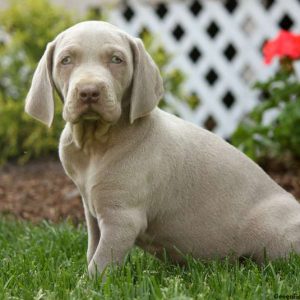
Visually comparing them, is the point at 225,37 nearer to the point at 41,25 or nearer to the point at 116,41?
the point at 41,25

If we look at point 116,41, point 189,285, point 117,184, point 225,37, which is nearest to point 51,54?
point 116,41

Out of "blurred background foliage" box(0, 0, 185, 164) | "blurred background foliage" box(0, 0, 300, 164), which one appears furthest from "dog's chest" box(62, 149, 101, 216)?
"blurred background foliage" box(0, 0, 185, 164)

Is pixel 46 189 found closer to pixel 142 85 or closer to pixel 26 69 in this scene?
pixel 26 69

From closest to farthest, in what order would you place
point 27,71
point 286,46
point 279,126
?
1. point 286,46
2. point 279,126
3. point 27,71

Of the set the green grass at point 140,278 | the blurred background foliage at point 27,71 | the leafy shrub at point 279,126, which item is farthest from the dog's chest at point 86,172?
the blurred background foliage at point 27,71

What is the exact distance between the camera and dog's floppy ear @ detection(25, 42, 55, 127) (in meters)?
3.63

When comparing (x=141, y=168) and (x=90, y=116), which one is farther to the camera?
(x=141, y=168)

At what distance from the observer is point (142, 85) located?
3578 mm

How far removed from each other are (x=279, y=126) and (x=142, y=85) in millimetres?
3216

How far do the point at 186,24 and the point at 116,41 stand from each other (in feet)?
19.2

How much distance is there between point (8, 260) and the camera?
3.98 m

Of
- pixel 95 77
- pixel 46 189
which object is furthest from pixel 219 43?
pixel 95 77

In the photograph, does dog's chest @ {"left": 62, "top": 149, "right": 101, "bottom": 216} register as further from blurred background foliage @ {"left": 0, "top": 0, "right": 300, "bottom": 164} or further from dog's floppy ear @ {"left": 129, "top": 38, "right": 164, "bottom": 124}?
blurred background foliage @ {"left": 0, "top": 0, "right": 300, "bottom": 164}

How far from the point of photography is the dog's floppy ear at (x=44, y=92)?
3.63 meters
